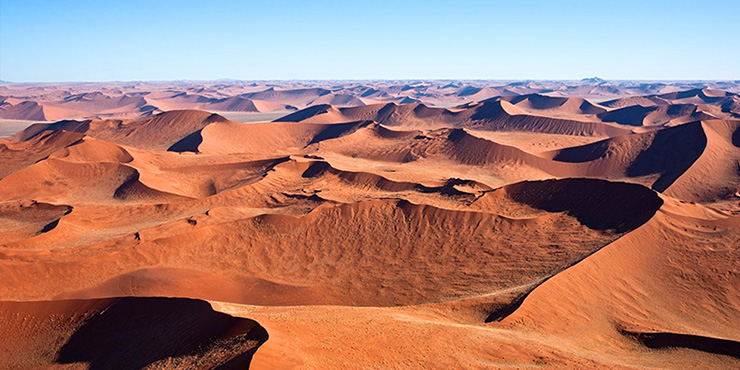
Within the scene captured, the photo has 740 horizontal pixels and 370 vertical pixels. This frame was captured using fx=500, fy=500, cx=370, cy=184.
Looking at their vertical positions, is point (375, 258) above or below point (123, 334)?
below

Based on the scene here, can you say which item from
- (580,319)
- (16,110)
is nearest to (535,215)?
(580,319)

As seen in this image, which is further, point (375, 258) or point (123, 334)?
point (375, 258)

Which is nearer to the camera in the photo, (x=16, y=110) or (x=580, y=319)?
(x=580, y=319)

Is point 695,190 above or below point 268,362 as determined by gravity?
below

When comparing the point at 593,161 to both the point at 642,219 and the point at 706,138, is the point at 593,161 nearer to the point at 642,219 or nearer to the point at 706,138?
the point at 706,138

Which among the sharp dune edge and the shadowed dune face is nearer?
the shadowed dune face
